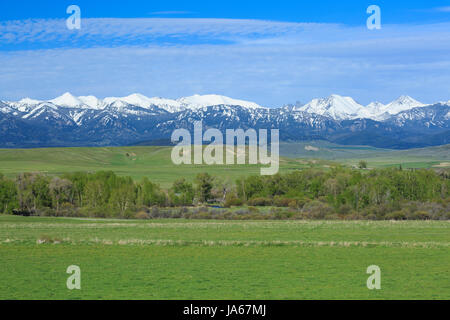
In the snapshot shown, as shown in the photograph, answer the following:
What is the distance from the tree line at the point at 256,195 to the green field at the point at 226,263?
81.7ft

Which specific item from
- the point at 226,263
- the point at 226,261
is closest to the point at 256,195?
the point at 226,261

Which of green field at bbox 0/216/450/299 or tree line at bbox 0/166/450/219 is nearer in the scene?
green field at bbox 0/216/450/299

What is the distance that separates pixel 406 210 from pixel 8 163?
5203 inches

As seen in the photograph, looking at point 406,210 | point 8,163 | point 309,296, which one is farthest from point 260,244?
point 8,163

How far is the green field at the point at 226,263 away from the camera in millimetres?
21034

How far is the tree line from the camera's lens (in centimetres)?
7181

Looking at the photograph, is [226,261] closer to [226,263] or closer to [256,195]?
[226,263]

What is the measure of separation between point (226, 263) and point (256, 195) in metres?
59.5

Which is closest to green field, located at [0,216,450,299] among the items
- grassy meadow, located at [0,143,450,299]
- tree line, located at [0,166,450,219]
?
grassy meadow, located at [0,143,450,299]

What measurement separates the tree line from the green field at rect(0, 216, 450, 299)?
24.9 m

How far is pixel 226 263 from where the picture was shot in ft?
92.6

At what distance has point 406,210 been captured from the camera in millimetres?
69125

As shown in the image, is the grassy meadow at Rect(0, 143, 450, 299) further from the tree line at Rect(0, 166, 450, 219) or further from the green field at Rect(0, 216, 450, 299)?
the tree line at Rect(0, 166, 450, 219)

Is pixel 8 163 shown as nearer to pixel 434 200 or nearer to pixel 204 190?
pixel 204 190
